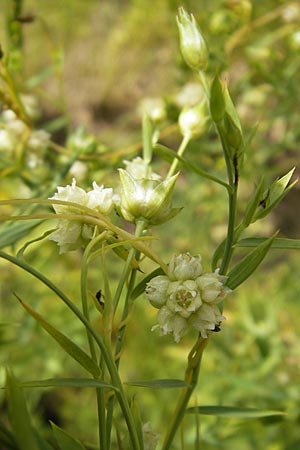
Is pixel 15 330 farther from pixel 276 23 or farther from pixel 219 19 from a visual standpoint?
pixel 276 23

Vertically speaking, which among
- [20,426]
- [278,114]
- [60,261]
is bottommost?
[20,426]

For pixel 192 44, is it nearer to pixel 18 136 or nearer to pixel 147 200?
pixel 147 200

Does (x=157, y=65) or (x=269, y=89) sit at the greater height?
(x=157, y=65)

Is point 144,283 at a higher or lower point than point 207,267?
lower

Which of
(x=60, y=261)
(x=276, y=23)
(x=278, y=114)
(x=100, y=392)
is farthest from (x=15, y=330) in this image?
(x=276, y=23)

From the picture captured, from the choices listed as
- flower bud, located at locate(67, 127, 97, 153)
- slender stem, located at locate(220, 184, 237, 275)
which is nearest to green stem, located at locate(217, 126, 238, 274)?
slender stem, located at locate(220, 184, 237, 275)

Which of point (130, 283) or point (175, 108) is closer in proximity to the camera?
point (130, 283)

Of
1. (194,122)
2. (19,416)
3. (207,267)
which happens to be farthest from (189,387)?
(207,267)

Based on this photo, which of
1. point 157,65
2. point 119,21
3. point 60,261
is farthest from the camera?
point 119,21
